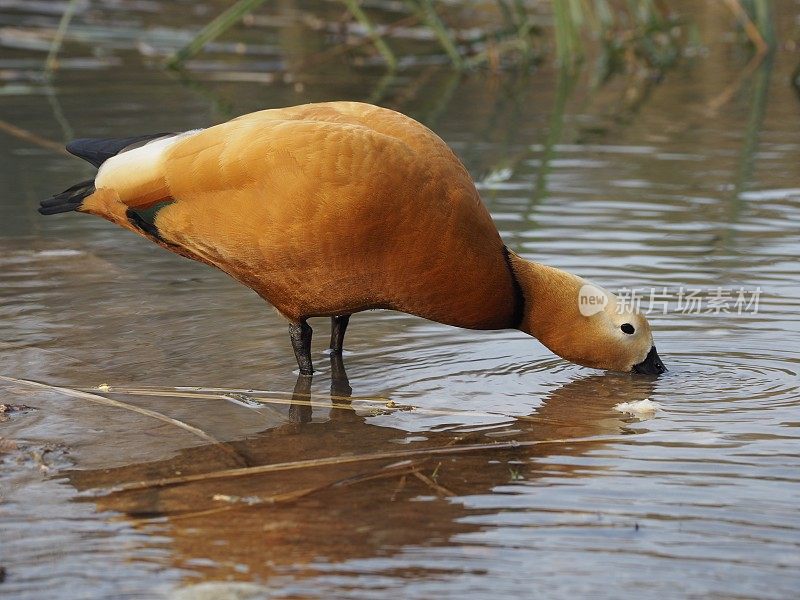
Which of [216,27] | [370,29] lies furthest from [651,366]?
[370,29]

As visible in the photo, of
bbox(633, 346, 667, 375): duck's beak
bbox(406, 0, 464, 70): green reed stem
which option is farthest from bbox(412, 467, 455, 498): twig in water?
bbox(406, 0, 464, 70): green reed stem

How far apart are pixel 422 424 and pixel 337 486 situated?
775 millimetres

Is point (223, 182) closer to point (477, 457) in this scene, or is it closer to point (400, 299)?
point (400, 299)

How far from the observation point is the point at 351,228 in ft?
16.3

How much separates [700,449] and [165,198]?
245cm

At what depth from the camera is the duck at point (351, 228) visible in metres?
5.01

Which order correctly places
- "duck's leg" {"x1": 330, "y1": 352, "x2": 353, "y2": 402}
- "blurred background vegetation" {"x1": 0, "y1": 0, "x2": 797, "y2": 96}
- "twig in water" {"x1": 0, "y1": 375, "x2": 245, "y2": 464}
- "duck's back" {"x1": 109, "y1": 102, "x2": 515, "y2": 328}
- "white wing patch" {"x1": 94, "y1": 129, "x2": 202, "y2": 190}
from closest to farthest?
"twig in water" {"x1": 0, "y1": 375, "x2": 245, "y2": 464}
"duck's back" {"x1": 109, "y1": 102, "x2": 515, "y2": 328}
"duck's leg" {"x1": 330, "y1": 352, "x2": 353, "y2": 402}
"white wing patch" {"x1": 94, "y1": 129, "x2": 202, "y2": 190}
"blurred background vegetation" {"x1": 0, "y1": 0, "x2": 797, "y2": 96}

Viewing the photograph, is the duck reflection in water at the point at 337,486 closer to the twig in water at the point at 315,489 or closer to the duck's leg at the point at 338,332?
the twig in water at the point at 315,489

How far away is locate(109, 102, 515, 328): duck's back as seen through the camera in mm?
4996

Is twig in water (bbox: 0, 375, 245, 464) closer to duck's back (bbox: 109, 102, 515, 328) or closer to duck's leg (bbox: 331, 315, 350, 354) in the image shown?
duck's back (bbox: 109, 102, 515, 328)

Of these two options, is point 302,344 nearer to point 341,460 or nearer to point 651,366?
point 341,460

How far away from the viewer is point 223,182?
5230 mm

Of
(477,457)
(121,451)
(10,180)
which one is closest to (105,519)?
(121,451)

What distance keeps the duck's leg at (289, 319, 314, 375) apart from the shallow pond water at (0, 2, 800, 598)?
0.07 m
